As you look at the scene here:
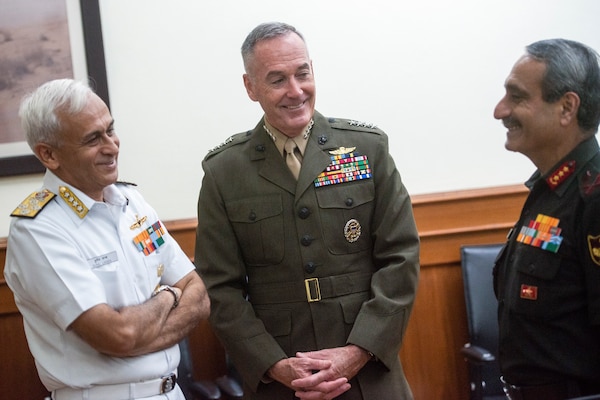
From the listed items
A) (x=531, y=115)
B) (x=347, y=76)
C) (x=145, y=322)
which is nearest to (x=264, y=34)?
(x=531, y=115)

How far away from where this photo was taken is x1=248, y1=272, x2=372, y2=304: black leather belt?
2.30m

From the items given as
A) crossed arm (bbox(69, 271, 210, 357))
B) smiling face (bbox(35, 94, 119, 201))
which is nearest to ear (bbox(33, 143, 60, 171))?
smiling face (bbox(35, 94, 119, 201))

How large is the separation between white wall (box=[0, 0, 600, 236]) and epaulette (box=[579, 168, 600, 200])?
1576mm

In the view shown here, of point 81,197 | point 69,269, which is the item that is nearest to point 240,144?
point 81,197

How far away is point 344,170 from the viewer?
7.79 feet

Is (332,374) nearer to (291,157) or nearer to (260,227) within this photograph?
(260,227)

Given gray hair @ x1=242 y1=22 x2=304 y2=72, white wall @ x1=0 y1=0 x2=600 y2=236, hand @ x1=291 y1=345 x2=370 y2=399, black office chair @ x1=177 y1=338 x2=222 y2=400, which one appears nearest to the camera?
hand @ x1=291 y1=345 x2=370 y2=399

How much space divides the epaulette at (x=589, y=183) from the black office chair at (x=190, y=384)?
5.66 ft

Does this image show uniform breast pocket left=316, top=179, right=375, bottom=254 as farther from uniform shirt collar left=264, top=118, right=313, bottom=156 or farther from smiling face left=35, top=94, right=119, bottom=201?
smiling face left=35, top=94, right=119, bottom=201

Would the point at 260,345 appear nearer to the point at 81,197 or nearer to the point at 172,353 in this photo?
the point at 172,353

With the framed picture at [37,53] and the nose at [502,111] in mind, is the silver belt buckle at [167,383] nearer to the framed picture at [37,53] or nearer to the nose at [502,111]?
the nose at [502,111]

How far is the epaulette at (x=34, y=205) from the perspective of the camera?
1.99 metres

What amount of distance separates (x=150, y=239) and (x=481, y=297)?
5.48 ft

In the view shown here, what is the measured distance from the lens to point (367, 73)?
3.42 metres
